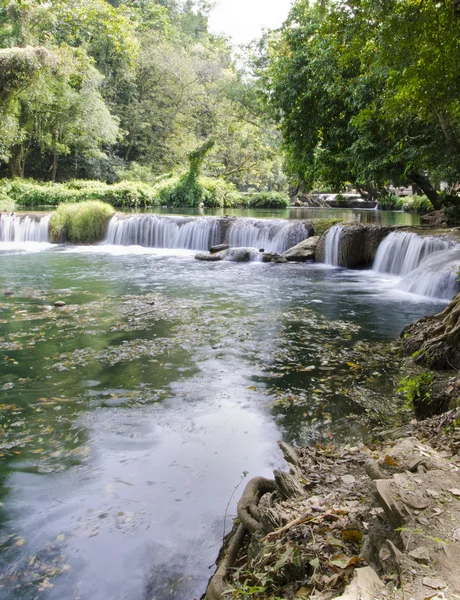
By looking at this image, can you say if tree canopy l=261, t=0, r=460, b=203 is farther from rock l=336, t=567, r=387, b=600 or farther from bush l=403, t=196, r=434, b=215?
bush l=403, t=196, r=434, b=215

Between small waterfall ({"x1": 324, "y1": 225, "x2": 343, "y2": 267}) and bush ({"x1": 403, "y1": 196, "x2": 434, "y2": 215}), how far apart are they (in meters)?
15.1

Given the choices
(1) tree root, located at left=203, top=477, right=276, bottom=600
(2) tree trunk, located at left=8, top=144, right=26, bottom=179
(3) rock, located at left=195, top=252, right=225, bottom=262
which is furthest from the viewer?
(2) tree trunk, located at left=8, top=144, right=26, bottom=179

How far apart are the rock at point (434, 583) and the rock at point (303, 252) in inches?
613

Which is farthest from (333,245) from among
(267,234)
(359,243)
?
(267,234)

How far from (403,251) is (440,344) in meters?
8.86

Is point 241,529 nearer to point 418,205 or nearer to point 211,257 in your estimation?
point 211,257

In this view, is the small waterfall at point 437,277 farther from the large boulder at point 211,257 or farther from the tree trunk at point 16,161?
the tree trunk at point 16,161

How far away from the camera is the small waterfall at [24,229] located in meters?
22.0

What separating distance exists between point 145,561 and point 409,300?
9206 mm

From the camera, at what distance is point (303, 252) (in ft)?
56.4

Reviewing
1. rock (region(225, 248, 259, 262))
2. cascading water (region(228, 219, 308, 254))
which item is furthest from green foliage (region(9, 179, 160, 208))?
rock (region(225, 248, 259, 262))

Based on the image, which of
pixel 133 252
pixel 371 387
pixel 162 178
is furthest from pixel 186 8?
pixel 371 387

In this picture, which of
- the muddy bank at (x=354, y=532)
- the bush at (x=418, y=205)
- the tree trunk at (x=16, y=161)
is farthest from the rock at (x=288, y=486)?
the tree trunk at (x=16, y=161)

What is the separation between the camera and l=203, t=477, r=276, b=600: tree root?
8.16 ft
